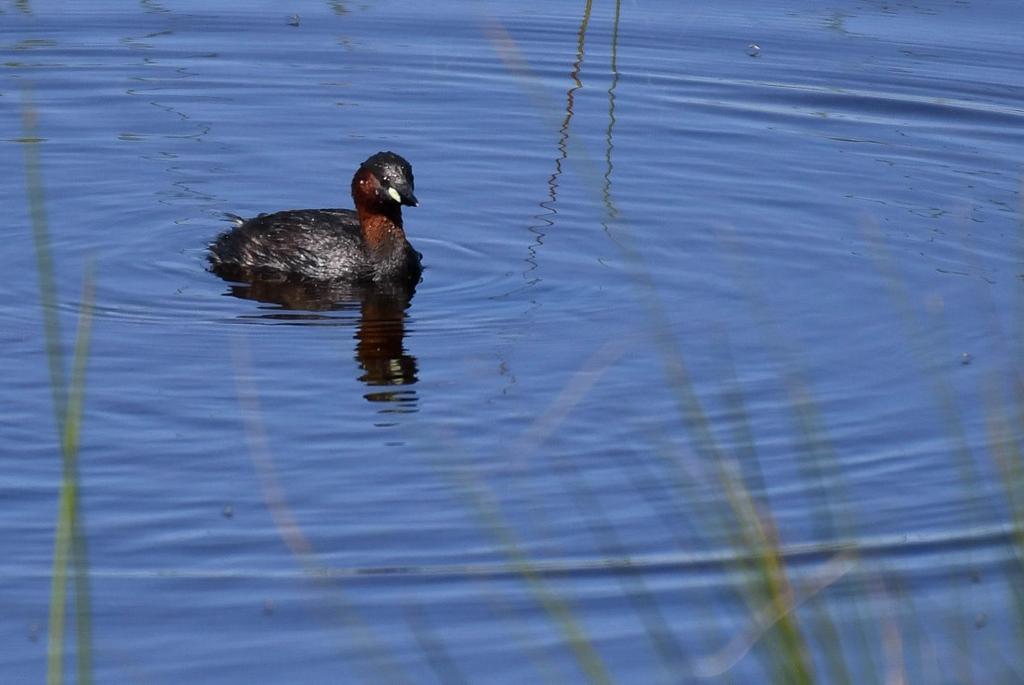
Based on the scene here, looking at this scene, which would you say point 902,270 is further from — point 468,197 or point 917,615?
point 917,615

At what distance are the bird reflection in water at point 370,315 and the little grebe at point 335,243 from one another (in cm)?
8

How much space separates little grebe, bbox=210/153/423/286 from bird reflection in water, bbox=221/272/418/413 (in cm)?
8

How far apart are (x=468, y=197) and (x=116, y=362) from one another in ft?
12.1

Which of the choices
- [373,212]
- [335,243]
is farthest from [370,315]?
[373,212]

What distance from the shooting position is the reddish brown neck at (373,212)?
33.6ft

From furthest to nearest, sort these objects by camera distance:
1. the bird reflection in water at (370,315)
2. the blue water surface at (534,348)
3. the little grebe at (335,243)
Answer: the little grebe at (335,243), the bird reflection in water at (370,315), the blue water surface at (534,348)

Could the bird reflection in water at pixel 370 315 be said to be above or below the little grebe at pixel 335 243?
below

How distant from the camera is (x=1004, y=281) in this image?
9.76 metres

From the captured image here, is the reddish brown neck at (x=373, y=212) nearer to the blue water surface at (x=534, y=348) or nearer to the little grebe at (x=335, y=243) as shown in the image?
the little grebe at (x=335, y=243)

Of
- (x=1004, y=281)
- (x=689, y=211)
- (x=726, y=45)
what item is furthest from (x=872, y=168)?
(x=726, y=45)

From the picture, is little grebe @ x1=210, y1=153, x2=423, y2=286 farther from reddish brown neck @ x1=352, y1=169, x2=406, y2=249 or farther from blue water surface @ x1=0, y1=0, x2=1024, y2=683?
blue water surface @ x1=0, y1=0, x2=1024, y2=683

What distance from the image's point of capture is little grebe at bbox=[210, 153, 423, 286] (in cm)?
1000

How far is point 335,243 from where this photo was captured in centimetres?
1021

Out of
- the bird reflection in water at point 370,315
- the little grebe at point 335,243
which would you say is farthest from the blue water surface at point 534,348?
the little grebe at point 335,243
